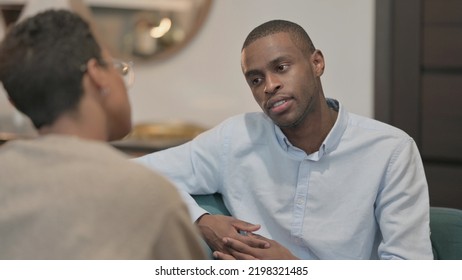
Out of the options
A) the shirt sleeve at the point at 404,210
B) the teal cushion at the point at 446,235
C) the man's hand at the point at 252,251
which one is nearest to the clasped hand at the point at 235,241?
the man's hand at the point at 252,251

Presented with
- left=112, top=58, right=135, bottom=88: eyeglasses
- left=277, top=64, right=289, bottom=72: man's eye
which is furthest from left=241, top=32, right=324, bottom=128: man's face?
left=112, top=58, right=135, bottom=88: eyeglasses

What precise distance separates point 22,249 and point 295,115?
599 millimetres

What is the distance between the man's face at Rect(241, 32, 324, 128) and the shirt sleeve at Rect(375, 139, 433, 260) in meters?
0.19

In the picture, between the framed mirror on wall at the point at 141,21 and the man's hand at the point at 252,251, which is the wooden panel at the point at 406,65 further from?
the man's hand at the point at 252,251

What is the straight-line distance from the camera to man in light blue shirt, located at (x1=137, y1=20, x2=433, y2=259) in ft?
4.05

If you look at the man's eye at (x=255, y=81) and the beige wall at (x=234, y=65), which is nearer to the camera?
the man's eye at (x=255, y=81)

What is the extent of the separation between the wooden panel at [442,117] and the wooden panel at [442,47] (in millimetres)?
36

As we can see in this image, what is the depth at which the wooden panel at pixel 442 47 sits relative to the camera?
210cm

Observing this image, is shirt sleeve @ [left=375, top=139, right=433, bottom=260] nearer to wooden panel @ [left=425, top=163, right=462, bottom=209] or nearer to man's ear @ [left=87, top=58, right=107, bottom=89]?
man's ear @ [left=87, top=58, right=107, bottom=89]

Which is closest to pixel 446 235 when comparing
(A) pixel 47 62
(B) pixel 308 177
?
(B) pixel 308 177

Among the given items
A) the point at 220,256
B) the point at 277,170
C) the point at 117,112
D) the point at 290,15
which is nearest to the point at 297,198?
the point at 277,170

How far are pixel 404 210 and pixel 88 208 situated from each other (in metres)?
0.60

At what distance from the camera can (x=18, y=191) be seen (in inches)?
33.4

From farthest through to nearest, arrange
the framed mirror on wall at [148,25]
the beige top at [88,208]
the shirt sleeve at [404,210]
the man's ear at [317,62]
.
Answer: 1. the framed mirror on wall at [148,25]
2. the man's ear at [317,62]
3. the shirt sleeve at [404,210]
4. the beige top at [88,208]
